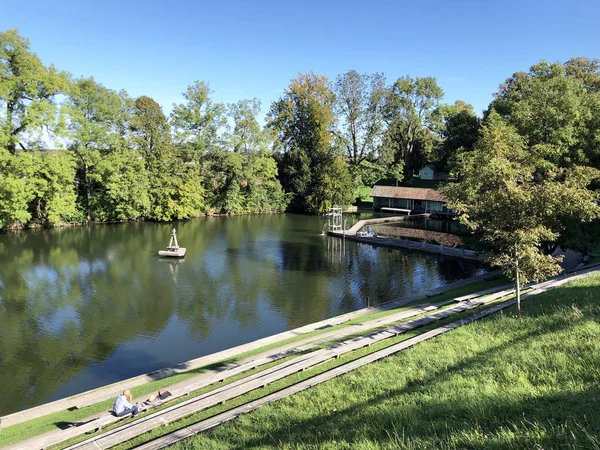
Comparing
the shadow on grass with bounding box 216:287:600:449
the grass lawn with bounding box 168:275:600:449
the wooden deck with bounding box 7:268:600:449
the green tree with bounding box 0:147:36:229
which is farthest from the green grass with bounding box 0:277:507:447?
the green tree with bounding box 0:147:36:229

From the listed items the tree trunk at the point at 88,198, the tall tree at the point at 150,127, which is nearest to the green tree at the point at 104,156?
the tree trunk at the point at 88,198

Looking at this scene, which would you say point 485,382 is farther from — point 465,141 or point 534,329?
point 465,141

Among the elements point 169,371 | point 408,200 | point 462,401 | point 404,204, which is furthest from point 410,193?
point 462,401

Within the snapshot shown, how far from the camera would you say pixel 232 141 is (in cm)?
5578

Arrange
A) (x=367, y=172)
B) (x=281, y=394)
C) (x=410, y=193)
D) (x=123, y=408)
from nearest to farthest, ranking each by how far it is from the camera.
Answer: (x=281, y=394)
(x=123, y=408)
(x=410, y=193)
(x=367, y=172)

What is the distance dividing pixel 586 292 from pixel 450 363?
7198 mm

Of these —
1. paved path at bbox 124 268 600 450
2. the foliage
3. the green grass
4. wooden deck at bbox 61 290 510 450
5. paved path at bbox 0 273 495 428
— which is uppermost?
the foliage

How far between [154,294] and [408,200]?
46.0 metres

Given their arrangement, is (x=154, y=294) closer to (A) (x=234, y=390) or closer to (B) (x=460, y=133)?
(A) (x=234, y=390)

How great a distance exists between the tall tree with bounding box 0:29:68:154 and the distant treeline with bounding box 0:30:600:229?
0.31ft

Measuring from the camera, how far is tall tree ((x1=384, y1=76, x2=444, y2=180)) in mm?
68300

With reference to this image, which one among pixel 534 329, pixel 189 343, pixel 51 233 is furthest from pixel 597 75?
pixel 51 233

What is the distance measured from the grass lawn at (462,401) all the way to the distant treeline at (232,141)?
74.2 ft

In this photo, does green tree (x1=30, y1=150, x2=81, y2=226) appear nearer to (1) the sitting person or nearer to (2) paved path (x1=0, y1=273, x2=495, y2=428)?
(2) paved path (x1=0, y1=273, x2=495, y2=428)
